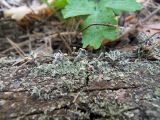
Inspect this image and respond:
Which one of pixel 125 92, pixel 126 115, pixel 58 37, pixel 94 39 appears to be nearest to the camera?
pixel 126 115

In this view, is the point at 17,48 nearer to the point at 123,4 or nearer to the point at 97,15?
the point at 97,15

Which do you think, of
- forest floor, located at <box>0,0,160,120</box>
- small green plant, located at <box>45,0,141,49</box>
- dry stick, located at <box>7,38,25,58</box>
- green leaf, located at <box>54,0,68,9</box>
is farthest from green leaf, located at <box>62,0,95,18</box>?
dry stick, located at <box>7,38,25,58</box>

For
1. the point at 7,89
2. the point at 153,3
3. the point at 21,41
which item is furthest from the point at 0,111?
the point at 153,3

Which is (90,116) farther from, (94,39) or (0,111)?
(94,39)

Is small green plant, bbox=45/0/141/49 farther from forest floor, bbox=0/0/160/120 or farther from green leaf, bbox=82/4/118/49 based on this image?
forest floor, bbox=0/0/160/120

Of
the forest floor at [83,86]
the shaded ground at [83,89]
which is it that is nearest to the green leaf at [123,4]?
the forest floor at [83,86]

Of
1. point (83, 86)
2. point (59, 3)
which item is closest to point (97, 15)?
point (59, 3)

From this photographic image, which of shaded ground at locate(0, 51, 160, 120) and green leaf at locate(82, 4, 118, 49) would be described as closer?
shaded ground at locate(0, 51, 160, 120)
